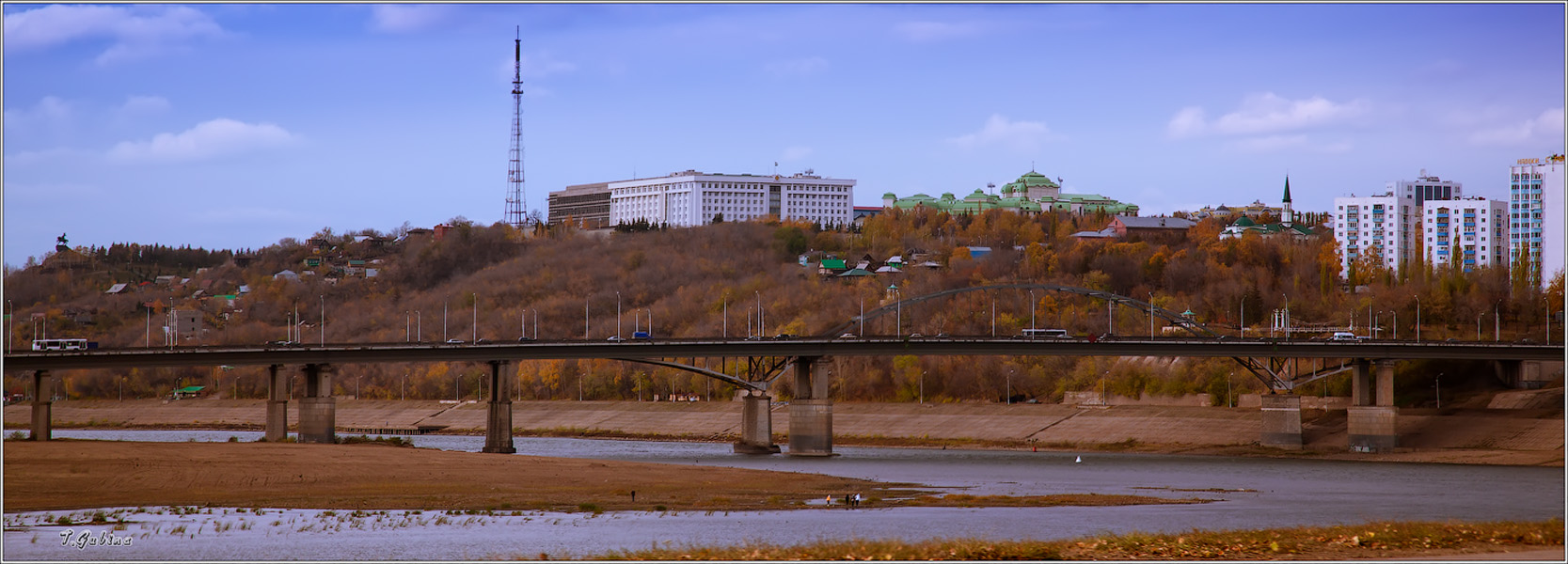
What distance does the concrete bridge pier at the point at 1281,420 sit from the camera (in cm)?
10275

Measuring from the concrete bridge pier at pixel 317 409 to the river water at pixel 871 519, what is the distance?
113 feet

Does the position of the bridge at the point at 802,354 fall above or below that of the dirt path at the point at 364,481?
above

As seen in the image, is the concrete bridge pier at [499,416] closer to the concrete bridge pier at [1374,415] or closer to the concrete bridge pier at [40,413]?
the concrete bridge pier at [40,413]

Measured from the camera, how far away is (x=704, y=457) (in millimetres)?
92812

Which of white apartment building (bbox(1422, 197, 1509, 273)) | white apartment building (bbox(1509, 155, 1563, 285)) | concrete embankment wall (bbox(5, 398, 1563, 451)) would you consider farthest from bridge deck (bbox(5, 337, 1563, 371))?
white apartment building (bbox(1422, 197, 1509, 273))

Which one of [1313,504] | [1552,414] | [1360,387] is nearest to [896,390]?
[1360,387]

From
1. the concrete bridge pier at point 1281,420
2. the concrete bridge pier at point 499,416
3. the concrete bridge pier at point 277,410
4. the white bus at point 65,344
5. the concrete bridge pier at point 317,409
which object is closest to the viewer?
the concrete bridge pier at point 499,416

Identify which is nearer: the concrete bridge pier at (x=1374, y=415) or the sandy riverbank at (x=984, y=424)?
the sandy riverbank at (x=984, y=424)

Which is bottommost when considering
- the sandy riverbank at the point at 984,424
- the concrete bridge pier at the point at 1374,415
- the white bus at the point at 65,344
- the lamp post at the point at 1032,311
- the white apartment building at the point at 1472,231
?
the sandy riverbank at the point at 984,424

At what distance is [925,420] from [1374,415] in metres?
38.0

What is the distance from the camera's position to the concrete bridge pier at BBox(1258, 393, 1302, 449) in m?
103

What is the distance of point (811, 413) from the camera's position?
326 ft

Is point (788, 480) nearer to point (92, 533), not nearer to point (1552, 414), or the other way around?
point (92, 533)

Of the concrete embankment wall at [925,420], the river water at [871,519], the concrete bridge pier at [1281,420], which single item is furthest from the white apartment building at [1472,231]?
the river water at [871,519]
